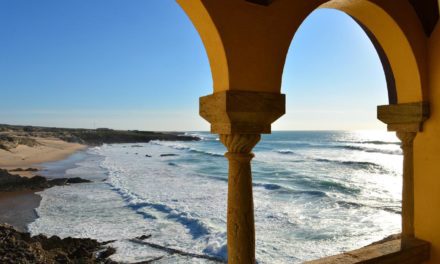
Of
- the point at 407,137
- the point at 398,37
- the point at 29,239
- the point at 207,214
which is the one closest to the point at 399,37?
the point at 398,37

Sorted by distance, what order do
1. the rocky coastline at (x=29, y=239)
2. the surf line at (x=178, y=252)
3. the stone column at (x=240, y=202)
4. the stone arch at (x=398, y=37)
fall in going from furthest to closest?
the surf line at (x=178, y=252), the rocky coastline at (x=29, y=239), the stone arch at (x=398, y=37), the stone column at (x=240, y=202)

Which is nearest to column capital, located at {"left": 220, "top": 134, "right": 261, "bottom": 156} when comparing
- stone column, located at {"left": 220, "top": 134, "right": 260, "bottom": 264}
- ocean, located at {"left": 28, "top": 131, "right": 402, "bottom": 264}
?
stone column, located at {"left": 220, "top": 134, "right": 260, "bottom": 264}

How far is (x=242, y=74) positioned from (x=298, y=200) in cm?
1467

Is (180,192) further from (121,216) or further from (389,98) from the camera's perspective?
(389,98)

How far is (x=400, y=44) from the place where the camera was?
3697 mm

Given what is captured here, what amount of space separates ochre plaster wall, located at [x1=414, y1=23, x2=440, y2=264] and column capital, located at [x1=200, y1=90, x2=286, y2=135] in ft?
6.49

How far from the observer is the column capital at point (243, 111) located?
260 cm

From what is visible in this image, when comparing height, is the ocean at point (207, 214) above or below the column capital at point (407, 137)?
below

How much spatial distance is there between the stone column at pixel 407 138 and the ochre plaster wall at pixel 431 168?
0.08 meters

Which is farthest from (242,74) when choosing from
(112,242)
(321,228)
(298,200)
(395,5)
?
(298,200)

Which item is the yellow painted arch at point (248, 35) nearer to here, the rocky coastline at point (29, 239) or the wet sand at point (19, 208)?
the rocky coastline at point (29, 239)

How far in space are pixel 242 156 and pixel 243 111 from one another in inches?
14.2

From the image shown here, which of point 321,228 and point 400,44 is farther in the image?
point 321,228

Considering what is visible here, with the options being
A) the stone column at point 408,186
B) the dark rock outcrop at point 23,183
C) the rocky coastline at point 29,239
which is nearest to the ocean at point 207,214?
the rocky coastline at point 29,239
